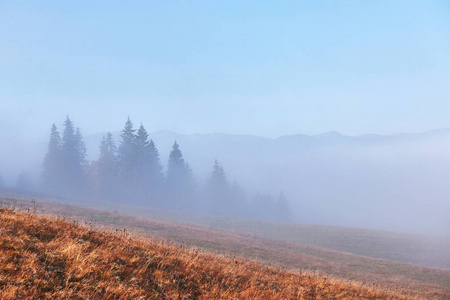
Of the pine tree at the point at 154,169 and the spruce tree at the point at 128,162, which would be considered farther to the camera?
the pine tree at the point at 154,169

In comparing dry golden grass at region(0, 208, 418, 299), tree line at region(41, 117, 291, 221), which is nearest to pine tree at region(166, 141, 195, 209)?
tree line at region(41, 117, 291, 221)

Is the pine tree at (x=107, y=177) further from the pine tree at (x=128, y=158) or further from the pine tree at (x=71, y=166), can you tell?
the pine tree at (x=71, y=166)

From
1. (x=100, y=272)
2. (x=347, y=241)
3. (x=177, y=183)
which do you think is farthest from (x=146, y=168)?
(x=100, y=272)

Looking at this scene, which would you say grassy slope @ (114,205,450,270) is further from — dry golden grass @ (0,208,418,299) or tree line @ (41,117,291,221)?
dry golden grass @ (0,208,418,299)

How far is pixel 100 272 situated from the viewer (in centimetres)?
625

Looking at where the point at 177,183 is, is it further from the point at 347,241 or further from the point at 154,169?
the point at 347,241

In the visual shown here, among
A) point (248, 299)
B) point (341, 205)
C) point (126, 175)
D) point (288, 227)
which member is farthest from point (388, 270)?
point (341, 205)

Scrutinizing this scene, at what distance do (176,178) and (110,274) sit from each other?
3007 inches

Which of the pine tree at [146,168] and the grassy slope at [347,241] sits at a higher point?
the pine tree at [146,168]

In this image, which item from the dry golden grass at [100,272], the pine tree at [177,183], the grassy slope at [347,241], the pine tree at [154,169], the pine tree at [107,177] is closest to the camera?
the dry golden grass at [100,272]

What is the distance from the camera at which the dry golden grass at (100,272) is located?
532 cm

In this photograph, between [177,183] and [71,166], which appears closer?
[71,166]

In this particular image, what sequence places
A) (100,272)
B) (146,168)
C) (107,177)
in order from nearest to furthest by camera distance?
(100,272) < (107,177) < (146,168)

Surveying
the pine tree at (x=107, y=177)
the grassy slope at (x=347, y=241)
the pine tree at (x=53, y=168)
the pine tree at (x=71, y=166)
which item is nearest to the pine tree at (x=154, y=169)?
the pine tree at (x=107, y=177)
